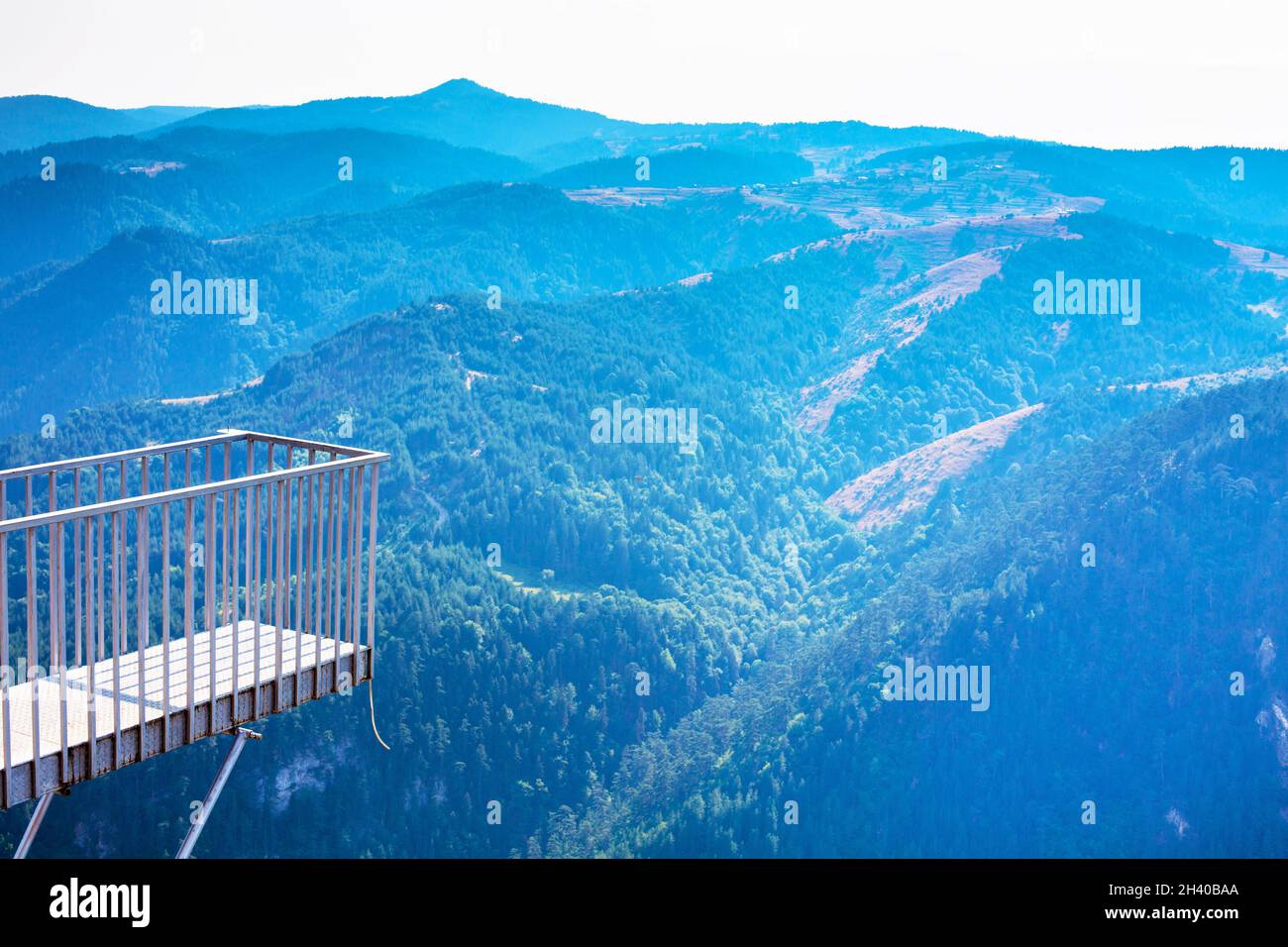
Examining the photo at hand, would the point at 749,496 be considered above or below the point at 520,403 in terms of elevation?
below

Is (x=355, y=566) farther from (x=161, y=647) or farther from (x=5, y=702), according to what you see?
(x=5, y=702)

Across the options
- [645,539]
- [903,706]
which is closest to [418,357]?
[645,539]

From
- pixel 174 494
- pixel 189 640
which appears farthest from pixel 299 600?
pixel 174 494

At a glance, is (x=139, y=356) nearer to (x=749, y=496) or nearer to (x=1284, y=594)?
(x=749, y=496)

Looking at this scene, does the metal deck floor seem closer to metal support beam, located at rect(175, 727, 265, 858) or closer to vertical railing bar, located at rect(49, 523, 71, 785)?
vertical railing bar, located at rect(49, 523, 71, 785)

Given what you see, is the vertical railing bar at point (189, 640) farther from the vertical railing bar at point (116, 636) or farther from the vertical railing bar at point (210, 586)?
the vertical railing bar at point (116, 636)
